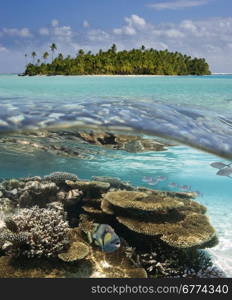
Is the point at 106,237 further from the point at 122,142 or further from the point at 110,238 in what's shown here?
the point at 122,142

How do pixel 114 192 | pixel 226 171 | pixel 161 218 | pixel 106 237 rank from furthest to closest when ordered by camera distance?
pixel 226 171
pixel 114 192
pixel 161 218
pixel 106 237

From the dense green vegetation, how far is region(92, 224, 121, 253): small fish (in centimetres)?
A: 6148

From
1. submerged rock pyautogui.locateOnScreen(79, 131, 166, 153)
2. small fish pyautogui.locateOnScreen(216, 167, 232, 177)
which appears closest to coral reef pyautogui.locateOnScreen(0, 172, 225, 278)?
small fish pyautogui.locateOnScreen(216, 167, 232, 177)

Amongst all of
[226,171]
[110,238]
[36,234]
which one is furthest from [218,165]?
[36,234]

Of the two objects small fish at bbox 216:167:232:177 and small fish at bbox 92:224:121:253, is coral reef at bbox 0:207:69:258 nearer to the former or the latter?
small fish at bbox 92:224:121:253

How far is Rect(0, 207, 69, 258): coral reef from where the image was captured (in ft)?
19.4

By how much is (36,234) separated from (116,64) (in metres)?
66.9

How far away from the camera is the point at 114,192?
7234mm

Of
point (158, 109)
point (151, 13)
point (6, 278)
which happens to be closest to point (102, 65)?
point (151, 13)

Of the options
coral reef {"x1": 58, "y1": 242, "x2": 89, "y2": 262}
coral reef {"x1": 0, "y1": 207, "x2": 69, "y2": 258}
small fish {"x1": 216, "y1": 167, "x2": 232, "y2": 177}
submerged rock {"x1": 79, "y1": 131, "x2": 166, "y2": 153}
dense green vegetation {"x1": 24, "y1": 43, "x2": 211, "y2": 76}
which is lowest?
coral reef {"x1": 58, "y1": 242, "x2": 89, "y2": 262}

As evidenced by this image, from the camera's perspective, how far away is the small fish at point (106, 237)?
5523 millimetres

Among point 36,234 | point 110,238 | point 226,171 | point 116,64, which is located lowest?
point 36,234

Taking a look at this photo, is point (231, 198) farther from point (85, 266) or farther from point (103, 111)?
point (85, 266)

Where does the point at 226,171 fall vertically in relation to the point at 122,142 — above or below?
below
